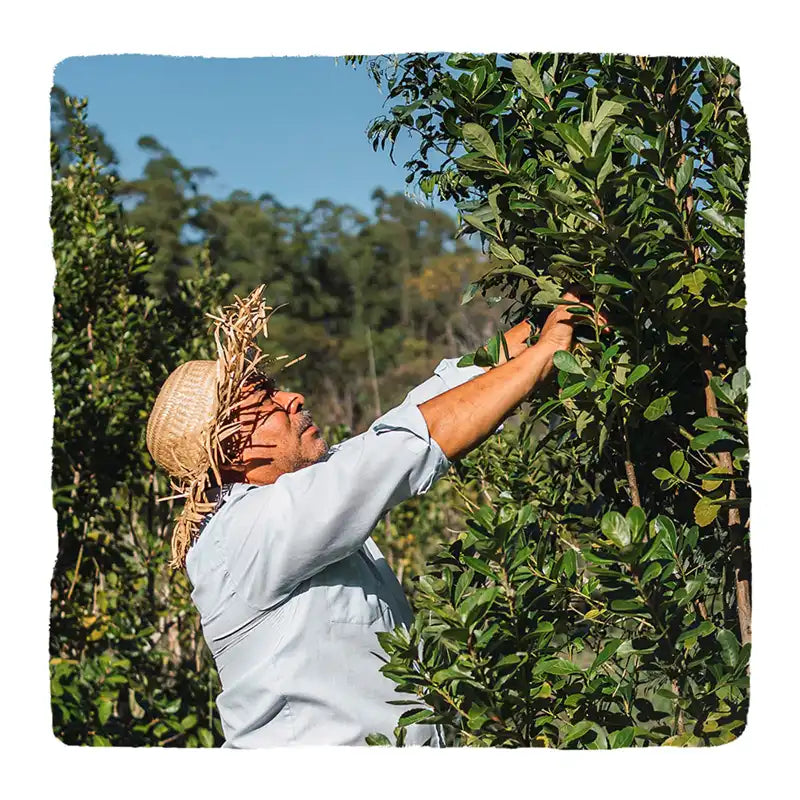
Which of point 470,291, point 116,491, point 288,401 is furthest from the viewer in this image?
point 116,491

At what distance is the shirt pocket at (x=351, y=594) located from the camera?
166 cm

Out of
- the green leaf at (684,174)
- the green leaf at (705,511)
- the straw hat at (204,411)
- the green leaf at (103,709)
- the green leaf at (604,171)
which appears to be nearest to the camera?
the green leaf at (604,171)

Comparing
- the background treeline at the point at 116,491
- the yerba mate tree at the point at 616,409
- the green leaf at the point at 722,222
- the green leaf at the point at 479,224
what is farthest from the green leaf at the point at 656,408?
the background treeline at the point at 116,491

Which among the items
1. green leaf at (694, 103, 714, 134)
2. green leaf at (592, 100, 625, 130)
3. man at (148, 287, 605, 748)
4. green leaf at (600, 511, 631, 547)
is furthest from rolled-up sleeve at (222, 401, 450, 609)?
green leaf at (694, 103, 714, 134)

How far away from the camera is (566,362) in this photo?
4.56 feet

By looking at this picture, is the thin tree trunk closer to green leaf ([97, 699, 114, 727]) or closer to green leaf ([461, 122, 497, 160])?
green leaf ([461, 122, 497, 160])

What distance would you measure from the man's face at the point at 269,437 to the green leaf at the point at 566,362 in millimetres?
517

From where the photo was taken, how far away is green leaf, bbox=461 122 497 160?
1.47m

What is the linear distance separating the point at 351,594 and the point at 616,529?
53 cm

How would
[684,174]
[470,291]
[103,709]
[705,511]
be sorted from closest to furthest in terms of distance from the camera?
[684,174], [705,511], [470,291], [103,709]

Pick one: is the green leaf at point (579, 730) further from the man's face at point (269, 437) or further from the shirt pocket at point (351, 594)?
the man's face at point (269, 437)

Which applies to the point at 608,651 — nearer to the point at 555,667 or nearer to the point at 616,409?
the point at 555,667

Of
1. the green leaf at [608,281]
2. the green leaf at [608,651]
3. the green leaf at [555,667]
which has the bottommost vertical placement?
the green leaf at [555,667]

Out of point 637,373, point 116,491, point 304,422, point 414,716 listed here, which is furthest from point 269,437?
point 116,491
